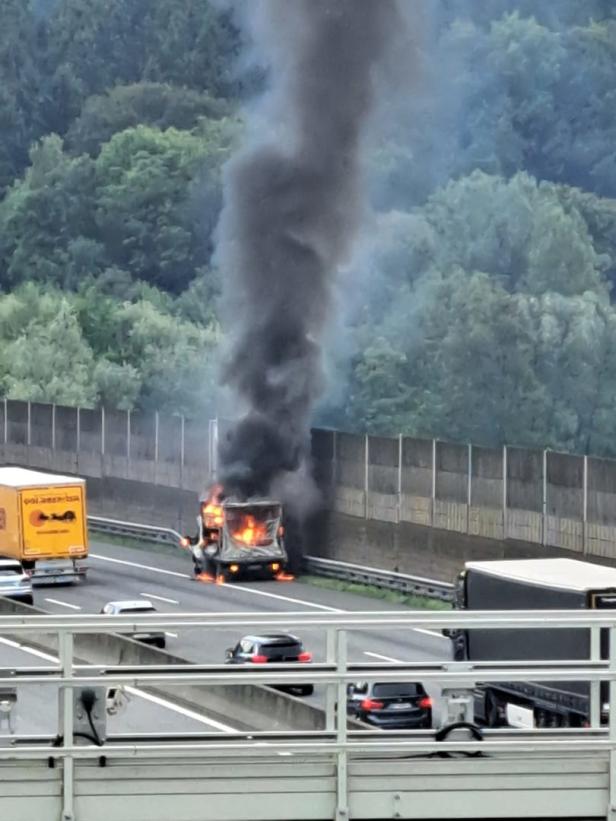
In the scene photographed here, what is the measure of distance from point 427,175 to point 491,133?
44.3ft

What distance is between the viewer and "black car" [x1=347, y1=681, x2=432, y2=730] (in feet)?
119

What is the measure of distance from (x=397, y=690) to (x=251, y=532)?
29058mm

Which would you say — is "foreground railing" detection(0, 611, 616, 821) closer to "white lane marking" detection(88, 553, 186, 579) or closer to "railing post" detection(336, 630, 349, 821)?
"railing post" detection(336, 630, 349, 821)

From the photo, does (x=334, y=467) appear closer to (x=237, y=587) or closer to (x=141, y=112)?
Result: (x=237, y=587)

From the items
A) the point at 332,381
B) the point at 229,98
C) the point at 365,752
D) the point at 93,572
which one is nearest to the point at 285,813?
the point at 365,752

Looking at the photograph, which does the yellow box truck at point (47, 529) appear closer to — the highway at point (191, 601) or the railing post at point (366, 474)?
the highway at point (191, 601)

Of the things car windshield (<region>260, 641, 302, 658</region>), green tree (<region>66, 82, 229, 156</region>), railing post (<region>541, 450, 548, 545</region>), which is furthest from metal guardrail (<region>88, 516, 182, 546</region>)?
green tree (<region>66, 82, 229, 156</region>)

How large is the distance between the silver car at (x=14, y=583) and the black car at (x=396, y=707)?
844 inches

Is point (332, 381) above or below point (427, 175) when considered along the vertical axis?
below

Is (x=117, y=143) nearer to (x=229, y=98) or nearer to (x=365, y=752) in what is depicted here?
(x=229, y=98)

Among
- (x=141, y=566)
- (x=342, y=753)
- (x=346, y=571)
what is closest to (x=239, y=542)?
(x=346, y=571)

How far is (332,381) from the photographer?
126 m

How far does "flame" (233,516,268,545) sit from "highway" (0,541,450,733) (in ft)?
4.02

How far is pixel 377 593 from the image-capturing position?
60062 millimetres
